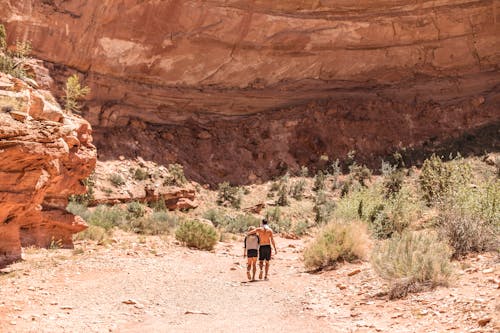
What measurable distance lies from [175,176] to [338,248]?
1387cm

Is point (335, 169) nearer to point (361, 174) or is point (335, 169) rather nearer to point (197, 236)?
point (361, 174)

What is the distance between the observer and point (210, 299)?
26.2 ft

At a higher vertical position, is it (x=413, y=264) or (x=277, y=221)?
(x=413, y=264)

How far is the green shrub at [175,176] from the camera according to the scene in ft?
74.7

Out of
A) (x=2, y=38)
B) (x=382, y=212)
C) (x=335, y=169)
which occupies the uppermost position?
(x=2, y=38)

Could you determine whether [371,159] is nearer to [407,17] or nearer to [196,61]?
[407,17]

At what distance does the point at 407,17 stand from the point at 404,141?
22.0 ft

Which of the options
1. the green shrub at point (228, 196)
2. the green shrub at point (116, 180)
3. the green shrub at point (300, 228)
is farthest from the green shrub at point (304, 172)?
the green shrub at point (116, 180)

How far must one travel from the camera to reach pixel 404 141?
28156mm

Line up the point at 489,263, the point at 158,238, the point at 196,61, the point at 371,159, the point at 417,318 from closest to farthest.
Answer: the point at 417,318
the point at 489,263
the point at 158,238
the point at 196,61
the point at 371,159

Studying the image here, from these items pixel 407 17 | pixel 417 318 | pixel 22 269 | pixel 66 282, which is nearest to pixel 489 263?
pixel 417 318

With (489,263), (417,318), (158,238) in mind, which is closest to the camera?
(417,318)

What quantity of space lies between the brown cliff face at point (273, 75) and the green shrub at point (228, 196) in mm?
1580

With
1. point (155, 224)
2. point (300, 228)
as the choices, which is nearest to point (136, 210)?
point (155, 224)
